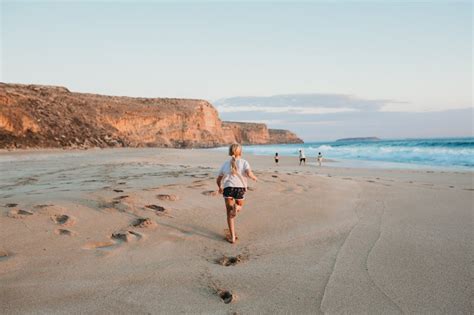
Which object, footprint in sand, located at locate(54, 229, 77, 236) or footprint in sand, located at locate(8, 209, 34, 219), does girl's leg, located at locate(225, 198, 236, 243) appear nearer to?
footprint in sand, located at locate(54, 229, 77, 236)

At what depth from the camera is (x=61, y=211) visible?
4961 mm

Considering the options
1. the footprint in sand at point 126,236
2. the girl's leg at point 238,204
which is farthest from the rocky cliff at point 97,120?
the girl's leg at point 238,204

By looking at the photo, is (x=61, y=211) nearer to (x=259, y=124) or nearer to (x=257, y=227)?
(x=257, y=227)

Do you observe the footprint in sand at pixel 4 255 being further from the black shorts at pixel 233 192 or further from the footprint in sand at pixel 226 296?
the black shorts at pixel 233 192

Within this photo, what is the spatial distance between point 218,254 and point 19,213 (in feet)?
8.84

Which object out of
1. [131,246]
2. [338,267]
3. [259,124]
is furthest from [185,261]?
[259,124]

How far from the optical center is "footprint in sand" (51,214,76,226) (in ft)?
15.3

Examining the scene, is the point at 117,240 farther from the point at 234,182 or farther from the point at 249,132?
the point at 249,132

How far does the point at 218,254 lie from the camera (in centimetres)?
416

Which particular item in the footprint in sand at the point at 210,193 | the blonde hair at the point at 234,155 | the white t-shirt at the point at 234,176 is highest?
the blonde hair at the point at 234,155

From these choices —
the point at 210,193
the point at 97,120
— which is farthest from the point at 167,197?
the point at 97,120

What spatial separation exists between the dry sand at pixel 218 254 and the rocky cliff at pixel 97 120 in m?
27.9

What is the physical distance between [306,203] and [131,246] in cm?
346

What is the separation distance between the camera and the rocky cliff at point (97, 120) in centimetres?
3138
